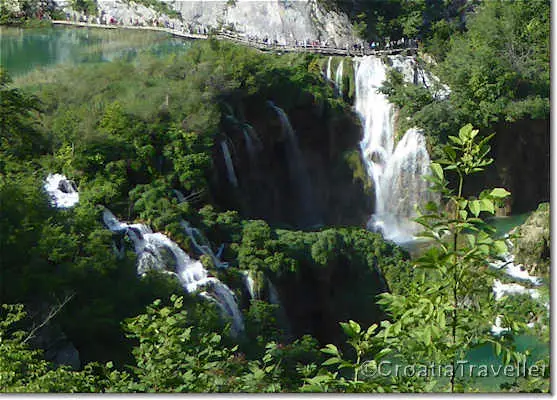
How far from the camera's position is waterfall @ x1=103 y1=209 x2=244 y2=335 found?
365 inches

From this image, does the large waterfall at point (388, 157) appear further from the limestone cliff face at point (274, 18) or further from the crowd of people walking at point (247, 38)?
the limestone cliff face at point (274, 18)

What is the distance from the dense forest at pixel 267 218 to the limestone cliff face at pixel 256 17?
36 centimetres

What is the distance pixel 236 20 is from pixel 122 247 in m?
6.02

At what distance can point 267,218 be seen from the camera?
13.0 metres

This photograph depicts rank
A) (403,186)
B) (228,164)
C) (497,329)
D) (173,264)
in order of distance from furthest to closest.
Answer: (403,186) < (228,164) < (173,264) < (497,329)

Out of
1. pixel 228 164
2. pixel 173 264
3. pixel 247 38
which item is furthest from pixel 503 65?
pixel 173 264

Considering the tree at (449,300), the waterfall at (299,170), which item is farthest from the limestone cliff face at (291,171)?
the tree at (449,300)

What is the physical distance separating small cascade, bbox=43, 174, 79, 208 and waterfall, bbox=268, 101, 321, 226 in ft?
14.6

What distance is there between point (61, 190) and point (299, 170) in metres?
5.15

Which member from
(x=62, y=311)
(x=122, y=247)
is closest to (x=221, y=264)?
(x=122, y=247)

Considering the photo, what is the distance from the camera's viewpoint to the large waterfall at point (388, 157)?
13430 millimetres

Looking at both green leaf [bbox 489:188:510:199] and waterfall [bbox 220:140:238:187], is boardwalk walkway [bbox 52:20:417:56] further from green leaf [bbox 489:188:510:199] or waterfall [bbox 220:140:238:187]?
green leaf [bbox 489:188:510:199]

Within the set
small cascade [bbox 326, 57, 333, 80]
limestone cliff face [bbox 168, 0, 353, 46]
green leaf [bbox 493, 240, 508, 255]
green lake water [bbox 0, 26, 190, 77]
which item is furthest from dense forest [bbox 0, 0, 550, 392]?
limestone cliff face [bbox 168, 0, 353, 46]

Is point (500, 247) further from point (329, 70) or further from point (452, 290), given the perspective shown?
point (329, 70)
